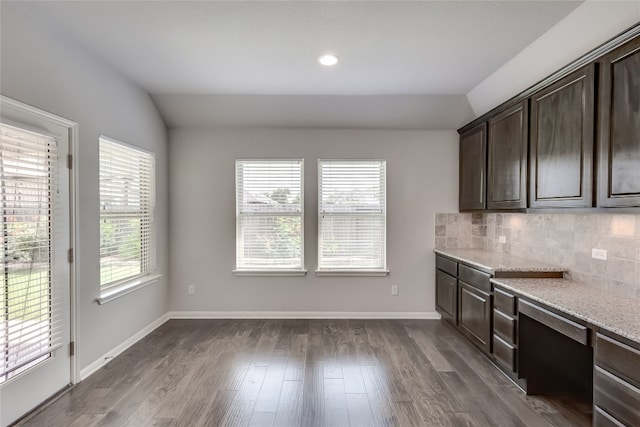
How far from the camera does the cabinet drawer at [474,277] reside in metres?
2.88

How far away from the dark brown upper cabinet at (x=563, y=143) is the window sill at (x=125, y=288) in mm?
3932

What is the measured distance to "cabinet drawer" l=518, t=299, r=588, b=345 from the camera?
184 centimetres

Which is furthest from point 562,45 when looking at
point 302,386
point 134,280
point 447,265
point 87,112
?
point 134,280

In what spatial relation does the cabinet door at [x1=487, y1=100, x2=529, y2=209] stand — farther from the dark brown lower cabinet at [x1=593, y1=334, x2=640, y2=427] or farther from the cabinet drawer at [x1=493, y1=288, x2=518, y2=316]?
the dark brown lower cabinet at [x1=593, y1=334, x2=640, y2=427]

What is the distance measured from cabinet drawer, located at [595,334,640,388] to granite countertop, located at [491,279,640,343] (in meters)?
0.07

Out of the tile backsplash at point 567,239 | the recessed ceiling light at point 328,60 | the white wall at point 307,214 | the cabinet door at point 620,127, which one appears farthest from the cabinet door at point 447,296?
the recessed ceiling light at point 328,60

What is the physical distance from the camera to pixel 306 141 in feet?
13.5

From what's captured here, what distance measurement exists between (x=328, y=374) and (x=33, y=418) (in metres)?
2.14

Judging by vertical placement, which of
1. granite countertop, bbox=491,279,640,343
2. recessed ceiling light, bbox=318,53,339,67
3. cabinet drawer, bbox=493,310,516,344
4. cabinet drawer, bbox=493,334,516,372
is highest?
recessed ceiling light, bbox=318,53,339,67

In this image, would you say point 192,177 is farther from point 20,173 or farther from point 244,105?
point 20,173

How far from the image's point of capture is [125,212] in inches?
128

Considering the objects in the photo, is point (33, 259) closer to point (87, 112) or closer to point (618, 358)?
point (87, 112)

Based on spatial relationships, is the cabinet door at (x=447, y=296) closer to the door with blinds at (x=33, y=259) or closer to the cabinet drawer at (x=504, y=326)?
the cabinet drawer at (x=504, y=326)

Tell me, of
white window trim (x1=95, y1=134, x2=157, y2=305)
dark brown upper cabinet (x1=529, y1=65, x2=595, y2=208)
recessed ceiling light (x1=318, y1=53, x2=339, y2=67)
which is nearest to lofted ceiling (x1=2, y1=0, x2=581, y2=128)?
recessed ceiling light (x1=318, y1=53, x2=339, y2=67)
